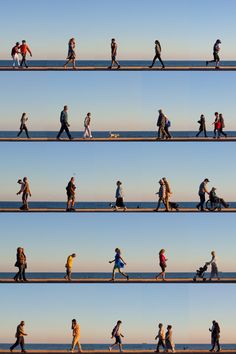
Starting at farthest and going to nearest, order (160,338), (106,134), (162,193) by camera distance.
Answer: (106,134)
(162,193)
(160,338)

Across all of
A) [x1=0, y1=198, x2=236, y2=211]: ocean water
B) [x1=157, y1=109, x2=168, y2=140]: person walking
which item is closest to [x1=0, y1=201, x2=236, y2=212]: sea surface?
[x1=0, y1=198, x2=236, y2=211]: ocean water

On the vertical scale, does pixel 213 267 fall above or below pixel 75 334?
above

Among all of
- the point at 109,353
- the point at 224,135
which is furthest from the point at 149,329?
the point at 224,135

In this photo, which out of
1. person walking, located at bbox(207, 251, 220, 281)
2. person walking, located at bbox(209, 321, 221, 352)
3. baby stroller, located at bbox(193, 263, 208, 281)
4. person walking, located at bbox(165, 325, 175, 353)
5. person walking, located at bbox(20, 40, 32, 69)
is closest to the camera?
person walking, located at bbox(165, 325, 175, 353)

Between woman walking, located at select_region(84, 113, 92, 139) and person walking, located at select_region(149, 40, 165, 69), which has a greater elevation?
person walking, located at select_region(149, 40, 165, 69)

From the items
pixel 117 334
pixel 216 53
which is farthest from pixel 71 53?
pixel 117 334

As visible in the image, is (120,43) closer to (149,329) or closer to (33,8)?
(33,8)

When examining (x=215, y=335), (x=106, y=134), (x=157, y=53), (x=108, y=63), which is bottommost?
(x=215, y=335)

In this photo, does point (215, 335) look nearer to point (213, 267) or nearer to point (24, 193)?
point (213, 267)

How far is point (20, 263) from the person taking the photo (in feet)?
224

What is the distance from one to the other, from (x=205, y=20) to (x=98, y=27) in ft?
10.8

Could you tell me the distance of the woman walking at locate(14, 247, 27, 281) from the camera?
6819cm

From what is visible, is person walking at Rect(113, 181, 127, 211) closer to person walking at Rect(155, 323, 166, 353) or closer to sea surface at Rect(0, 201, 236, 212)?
sea surface at Rect(0, 201, 236, 212)

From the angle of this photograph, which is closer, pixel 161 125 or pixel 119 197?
pixel 119 197
